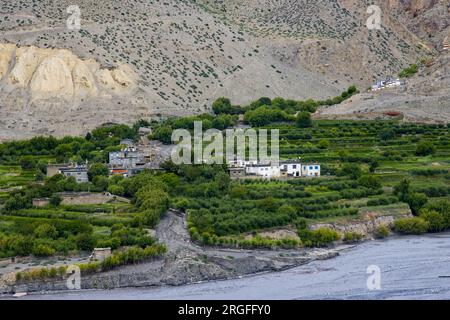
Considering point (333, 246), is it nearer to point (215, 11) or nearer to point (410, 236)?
point (410, 236)

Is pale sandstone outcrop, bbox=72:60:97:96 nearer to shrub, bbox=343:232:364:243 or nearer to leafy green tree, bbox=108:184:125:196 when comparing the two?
leafy green tree, bbox=108:184:125:196

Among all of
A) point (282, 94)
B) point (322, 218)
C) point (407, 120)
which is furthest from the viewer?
point (282, 94)

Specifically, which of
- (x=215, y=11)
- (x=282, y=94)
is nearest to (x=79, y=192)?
(x=282, y=94)

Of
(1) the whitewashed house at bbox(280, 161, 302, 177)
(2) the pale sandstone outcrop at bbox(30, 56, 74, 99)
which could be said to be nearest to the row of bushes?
(1) the whitewashed house at bbox(280, 161, 302, 177)

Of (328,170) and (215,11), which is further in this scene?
(215,11)

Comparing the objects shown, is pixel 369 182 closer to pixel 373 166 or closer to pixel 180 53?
pixel 373 166

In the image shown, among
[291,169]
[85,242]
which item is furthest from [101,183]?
[85,242]

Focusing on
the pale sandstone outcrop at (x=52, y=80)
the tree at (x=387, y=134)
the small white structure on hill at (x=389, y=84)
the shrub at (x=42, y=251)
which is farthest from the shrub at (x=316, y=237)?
the small white structure on hill at (x=389, y=84)
